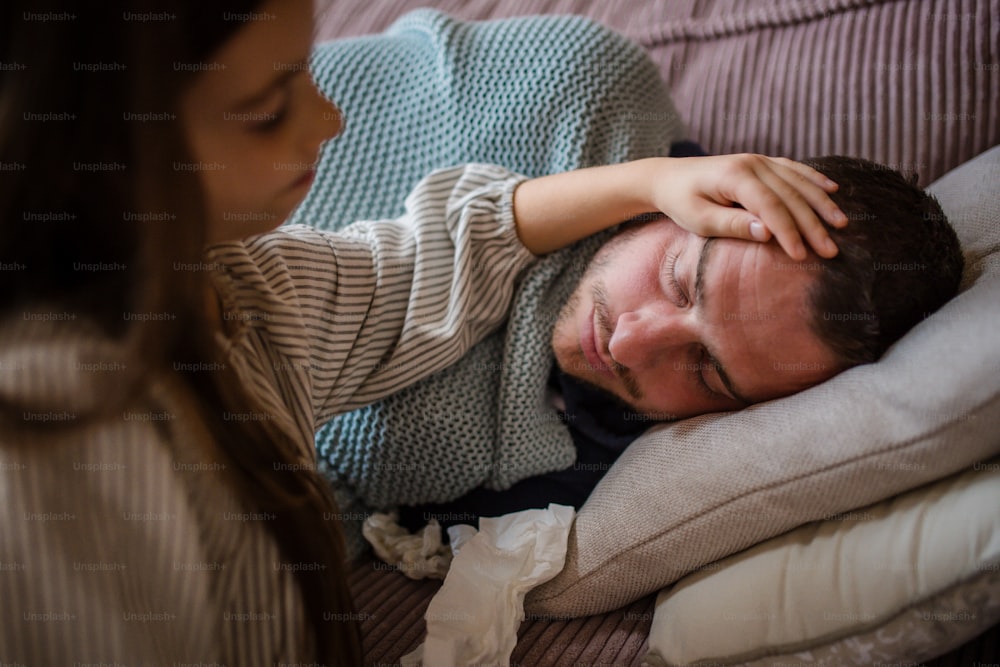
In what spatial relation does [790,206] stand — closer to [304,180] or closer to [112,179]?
[304,180]

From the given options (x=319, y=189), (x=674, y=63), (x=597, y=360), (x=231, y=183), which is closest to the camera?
(x=231, y=183)

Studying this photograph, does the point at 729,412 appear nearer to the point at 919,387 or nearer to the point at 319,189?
the point at 919,387

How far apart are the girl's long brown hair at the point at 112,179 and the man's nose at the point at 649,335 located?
47 cm

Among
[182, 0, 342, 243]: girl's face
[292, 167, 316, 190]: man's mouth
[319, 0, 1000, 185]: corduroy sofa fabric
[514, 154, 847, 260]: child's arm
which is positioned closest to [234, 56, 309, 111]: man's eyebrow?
[182, 0, 342, 243]: girl's face

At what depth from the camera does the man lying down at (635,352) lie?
2.60 feet

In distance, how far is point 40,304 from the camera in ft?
1.81

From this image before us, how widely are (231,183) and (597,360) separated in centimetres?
53

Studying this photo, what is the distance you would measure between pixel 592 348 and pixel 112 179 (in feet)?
2.02

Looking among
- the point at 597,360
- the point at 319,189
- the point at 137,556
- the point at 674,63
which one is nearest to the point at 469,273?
the point at 597,360

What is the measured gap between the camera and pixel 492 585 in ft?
2.70

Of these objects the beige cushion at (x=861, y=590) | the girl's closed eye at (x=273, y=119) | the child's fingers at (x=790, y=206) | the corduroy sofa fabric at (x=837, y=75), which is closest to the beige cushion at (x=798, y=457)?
the beige cushion at (x=861, y=590)

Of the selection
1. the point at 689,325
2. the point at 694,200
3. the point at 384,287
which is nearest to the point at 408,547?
the point at 384,287

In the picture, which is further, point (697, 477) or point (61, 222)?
point (697, 477)

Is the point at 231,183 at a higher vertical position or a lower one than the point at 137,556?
higher
